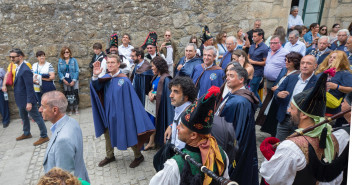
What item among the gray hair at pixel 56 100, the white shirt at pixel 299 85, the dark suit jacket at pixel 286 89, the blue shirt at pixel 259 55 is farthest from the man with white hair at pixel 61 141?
the blue shirt at pixel 259 55

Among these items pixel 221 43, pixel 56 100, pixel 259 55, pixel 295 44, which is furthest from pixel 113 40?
pixel 295 44

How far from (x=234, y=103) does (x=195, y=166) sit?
1.48 metres

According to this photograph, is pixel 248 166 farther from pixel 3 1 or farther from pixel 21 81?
pixel 3 1

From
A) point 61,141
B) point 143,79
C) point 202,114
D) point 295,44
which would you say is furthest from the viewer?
point 295,44

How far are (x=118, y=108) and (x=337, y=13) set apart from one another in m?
10.0

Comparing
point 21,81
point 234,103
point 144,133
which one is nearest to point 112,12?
point 21,81

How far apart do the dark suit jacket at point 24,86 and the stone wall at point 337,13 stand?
10606mm

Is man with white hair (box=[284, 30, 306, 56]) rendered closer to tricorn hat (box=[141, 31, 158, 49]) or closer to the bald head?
the bald head

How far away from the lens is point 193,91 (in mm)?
3303

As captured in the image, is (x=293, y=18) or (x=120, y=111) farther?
(x=293, y=18)

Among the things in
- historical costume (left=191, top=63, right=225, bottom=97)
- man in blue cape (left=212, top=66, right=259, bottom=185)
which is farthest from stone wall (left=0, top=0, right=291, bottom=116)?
man in blue cape (left=212, top=66, right=259, bottom=185)

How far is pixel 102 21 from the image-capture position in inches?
287

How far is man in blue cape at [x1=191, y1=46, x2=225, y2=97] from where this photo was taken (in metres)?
4.71

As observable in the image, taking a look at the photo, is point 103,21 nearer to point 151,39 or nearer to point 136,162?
point 151,39
